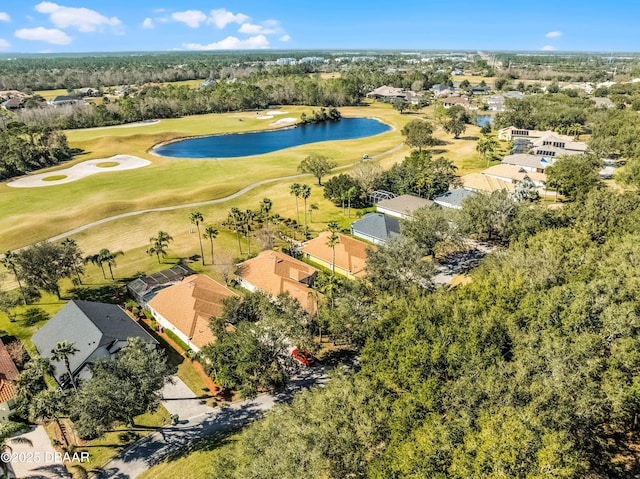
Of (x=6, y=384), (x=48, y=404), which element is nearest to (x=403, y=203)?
(x=48, y=404)

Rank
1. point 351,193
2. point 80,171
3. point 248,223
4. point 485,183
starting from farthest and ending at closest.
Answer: point 80,171
point 485,183
point 351,193
point 248,223

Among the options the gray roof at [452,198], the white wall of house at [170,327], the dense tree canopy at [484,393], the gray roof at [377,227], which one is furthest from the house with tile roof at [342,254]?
the gray roof at [452,198]

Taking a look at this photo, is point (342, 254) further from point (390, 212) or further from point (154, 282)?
point (154, 282)

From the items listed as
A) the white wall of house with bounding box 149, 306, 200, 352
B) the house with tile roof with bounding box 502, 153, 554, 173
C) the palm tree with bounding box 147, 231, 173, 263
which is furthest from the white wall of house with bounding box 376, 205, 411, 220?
the white wall of house with bounding box 149, 306, 200, 352

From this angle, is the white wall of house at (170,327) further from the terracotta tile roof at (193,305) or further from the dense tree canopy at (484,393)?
the dense tree canopy at (484,393)

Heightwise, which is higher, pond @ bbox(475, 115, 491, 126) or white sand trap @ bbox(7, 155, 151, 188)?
pond @ bbox(475, 115, 491, 126)

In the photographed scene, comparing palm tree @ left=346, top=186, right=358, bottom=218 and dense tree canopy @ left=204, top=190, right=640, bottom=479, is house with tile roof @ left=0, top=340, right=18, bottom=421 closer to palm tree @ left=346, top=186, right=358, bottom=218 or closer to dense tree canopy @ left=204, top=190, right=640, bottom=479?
dense tree canopy @ left=204, top=190, right=640, bottom=479
